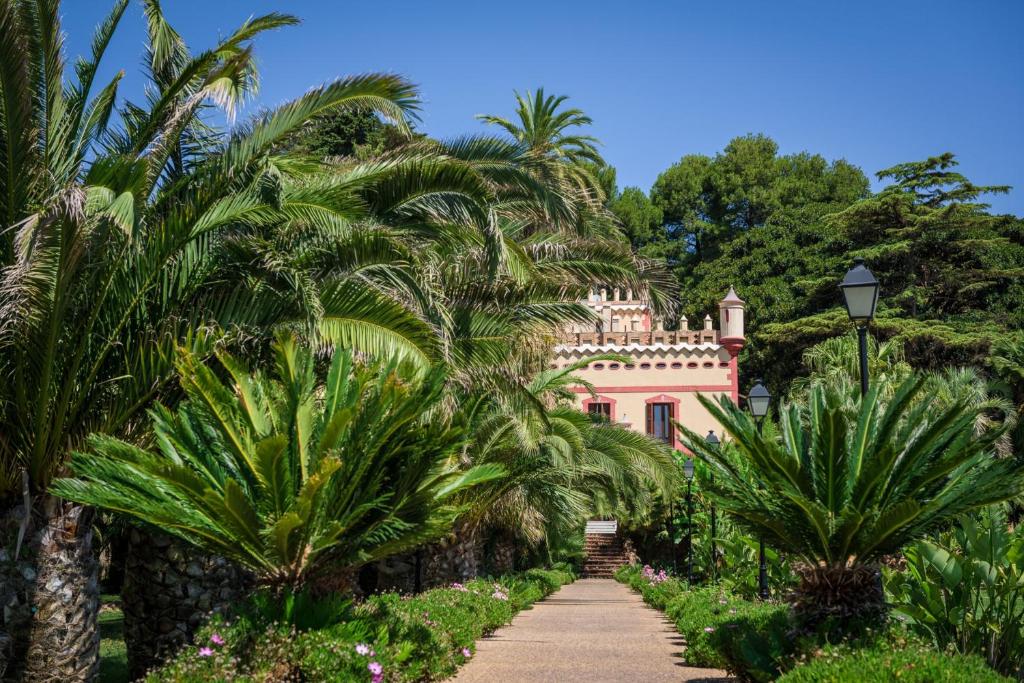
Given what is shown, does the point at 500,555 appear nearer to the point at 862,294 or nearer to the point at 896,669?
the point at 862,294

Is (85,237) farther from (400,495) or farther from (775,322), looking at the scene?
(775,322)

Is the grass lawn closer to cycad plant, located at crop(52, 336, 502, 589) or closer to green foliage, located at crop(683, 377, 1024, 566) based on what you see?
cycad plant, located at crop(52, 336, 502, 589)

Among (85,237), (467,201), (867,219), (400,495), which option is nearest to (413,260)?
(467,201)

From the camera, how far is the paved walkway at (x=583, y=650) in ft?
35.0

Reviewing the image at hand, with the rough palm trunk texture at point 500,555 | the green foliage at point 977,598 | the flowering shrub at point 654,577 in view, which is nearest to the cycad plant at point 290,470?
the green foliage at point 977,598

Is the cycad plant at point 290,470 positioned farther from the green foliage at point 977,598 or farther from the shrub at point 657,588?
the shrub at point 657,588

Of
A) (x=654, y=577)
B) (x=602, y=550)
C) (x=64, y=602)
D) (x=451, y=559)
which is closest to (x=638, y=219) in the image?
(x=602, y=550)

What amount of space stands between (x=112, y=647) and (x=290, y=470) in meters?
9.29

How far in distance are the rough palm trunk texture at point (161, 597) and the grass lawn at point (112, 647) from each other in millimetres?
1515

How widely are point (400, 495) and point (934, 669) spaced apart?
4512 millimetres

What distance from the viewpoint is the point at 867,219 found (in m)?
38.6

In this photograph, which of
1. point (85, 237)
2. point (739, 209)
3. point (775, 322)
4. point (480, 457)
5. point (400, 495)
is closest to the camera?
point (85, 237)

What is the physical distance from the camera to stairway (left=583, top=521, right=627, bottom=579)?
37875 millimetres

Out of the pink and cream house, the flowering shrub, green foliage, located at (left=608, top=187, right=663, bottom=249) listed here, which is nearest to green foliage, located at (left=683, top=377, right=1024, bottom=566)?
the flowering shrub
